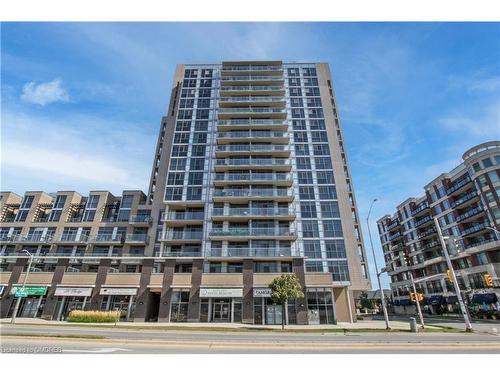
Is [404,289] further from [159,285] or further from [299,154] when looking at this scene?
[159,285]

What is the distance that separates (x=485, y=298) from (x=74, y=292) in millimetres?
61612

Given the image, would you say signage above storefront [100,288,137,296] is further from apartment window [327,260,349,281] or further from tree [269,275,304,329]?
apartment window [327,260,349,281]

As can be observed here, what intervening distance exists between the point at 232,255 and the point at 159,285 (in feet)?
34.0

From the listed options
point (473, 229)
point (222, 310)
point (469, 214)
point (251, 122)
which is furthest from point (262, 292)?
point (469, 214)

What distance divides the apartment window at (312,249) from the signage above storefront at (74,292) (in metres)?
30.5

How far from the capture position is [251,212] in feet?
141

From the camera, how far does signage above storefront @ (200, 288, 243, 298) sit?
110 feet

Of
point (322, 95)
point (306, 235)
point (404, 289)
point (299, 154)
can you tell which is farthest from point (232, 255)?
point (404, 289)

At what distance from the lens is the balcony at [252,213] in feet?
140

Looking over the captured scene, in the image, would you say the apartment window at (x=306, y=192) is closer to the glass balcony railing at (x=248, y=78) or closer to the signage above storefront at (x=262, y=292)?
the signage above storefront at (x=262, y=292)

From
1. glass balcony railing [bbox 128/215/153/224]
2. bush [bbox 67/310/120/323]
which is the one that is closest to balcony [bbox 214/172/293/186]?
glass balcony railing [bbox 128/215/153/224]

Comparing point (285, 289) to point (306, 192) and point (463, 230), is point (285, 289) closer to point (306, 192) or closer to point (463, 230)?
point (306, 192)

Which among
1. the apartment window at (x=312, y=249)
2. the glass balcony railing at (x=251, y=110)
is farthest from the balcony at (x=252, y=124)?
the apartment window at (x=312, y=249)

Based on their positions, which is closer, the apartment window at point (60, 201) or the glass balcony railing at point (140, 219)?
the glass balcony railing at point (140, 219)
